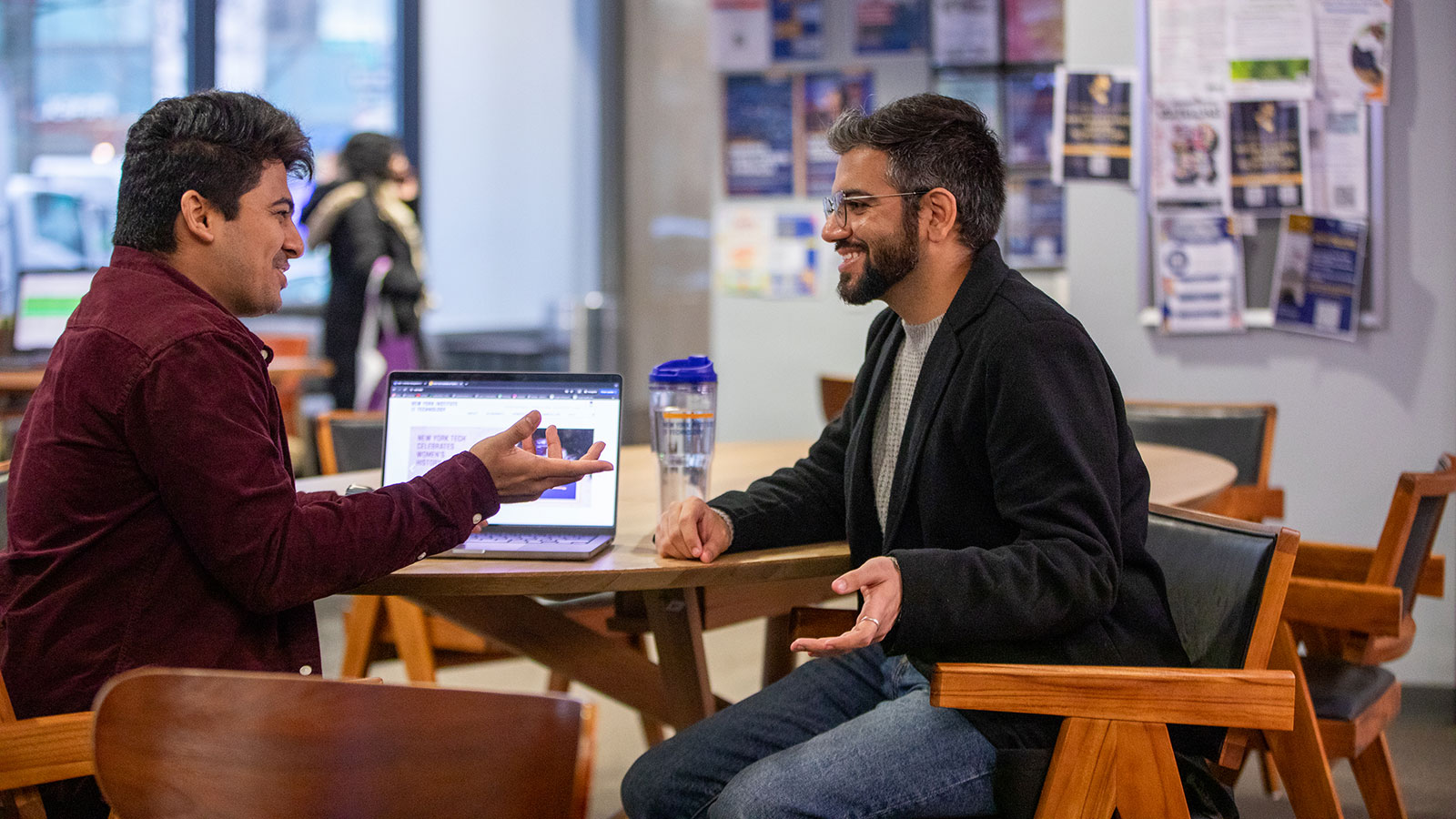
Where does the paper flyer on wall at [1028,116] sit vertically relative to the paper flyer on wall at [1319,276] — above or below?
above

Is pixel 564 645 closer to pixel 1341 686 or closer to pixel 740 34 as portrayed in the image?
pixel 1341 686

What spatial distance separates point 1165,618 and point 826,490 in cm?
51

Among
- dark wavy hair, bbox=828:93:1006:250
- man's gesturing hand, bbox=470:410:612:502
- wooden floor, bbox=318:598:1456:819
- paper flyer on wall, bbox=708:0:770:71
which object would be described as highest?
paper flyer on wall, bbox=708:0:770:71

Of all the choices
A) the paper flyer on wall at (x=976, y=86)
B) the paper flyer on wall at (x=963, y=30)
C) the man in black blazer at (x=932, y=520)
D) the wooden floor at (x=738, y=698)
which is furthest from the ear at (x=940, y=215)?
the paper flyer on wall at (x=976, y=86)

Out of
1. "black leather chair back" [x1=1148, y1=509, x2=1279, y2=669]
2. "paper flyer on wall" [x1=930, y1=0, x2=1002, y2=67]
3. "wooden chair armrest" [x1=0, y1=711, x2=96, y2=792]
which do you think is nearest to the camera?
"wooden chair armrest" [x1=0, y1=711, x2=96, y2=792]

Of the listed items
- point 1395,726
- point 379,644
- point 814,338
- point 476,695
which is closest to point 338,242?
point 814,338

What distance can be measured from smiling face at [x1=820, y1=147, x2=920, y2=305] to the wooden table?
37 centimetres

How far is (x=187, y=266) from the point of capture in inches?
55.2

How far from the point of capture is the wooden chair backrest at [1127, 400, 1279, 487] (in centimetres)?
299

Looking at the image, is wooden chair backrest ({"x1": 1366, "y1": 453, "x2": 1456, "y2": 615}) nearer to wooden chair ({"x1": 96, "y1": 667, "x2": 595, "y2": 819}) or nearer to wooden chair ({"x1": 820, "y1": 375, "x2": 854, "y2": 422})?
wooden chair ({"x1": 820, "y1": 375, "x2": 854, "y2": 422})

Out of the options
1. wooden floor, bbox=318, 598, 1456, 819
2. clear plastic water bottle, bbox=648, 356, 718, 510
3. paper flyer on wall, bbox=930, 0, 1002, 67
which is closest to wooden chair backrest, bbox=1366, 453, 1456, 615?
wooden floor, bbox=318, 598, 1456, 819

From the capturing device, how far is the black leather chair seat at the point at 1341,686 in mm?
1985

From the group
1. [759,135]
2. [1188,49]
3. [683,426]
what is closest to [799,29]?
[759,135]

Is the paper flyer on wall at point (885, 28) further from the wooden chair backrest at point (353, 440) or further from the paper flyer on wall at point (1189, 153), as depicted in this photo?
the wooden chair backrest at point (353, 440)
